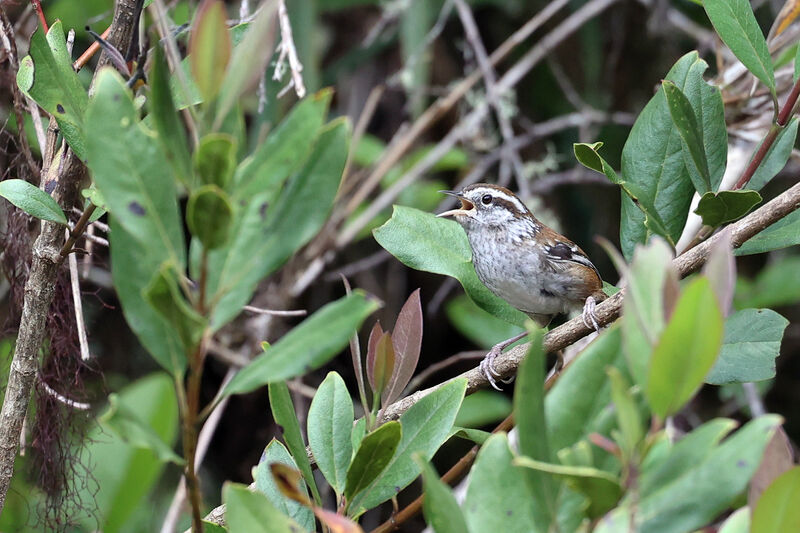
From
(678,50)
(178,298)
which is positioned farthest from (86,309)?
(678,50)

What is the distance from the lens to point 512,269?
3826 mm

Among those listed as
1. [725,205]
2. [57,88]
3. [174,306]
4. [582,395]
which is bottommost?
[582,395]

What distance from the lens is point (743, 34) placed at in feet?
6.64

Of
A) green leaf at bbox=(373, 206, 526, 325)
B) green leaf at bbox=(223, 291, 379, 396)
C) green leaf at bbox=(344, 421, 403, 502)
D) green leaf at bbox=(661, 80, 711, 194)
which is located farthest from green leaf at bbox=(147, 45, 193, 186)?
green leaf at bbox=(661, 80, 711, 194)

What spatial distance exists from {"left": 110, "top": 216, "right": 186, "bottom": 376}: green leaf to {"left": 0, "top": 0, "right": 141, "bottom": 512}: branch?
76 centimetres

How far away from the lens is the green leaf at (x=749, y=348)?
1.90 m

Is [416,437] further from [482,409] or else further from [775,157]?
[482,409]

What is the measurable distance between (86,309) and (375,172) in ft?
6.00

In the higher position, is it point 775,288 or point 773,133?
point 773,133

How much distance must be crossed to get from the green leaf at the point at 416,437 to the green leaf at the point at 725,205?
80 cm

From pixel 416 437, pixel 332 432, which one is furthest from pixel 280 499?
pixel 416 437

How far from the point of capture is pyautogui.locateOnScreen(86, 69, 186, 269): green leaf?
44.3 inches

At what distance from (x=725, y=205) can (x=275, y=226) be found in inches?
49.7

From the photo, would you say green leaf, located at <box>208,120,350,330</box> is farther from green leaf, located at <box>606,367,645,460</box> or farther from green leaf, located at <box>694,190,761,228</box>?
green leaf, located at <box>694,190,761,228</box>
